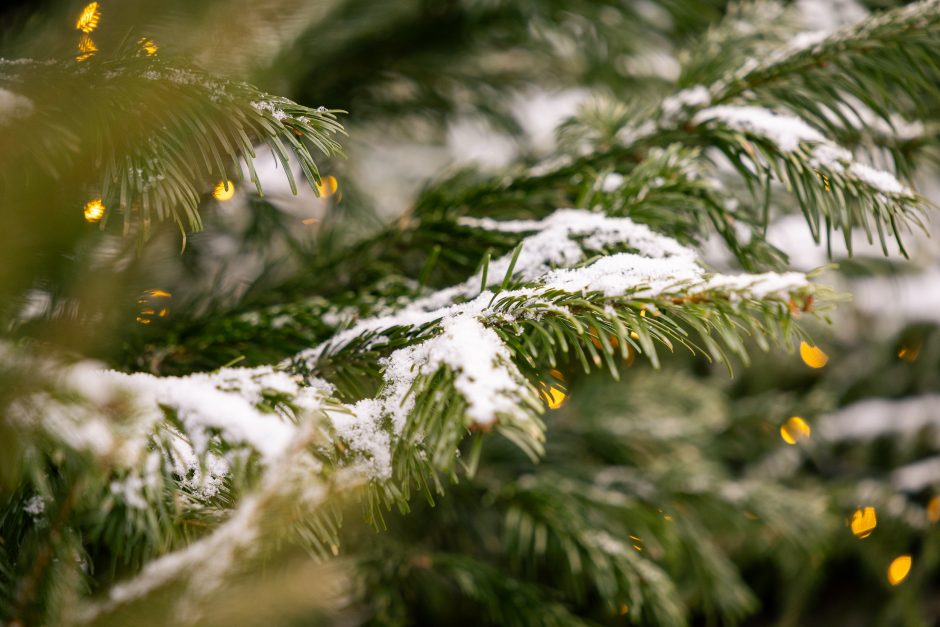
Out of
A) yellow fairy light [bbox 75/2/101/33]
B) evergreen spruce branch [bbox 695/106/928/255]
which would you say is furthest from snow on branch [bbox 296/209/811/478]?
yellow fairy light [bbox 75/2/101/33]

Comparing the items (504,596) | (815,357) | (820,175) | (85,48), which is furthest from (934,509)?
(85,48)

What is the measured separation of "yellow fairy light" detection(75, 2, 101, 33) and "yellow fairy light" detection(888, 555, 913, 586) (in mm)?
2333

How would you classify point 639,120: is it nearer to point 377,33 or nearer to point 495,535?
point 377,33

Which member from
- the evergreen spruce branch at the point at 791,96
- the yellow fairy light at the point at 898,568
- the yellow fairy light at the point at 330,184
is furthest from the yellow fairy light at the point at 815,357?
the yellow fairy light at the point at 330,184

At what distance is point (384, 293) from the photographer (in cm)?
75

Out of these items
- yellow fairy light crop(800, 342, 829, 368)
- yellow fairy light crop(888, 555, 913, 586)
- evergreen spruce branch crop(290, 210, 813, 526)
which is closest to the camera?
evergreen spruce branch crop(290, 210, 813, 526)

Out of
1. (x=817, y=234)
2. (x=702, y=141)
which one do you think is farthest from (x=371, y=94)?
(x=817, y=234)

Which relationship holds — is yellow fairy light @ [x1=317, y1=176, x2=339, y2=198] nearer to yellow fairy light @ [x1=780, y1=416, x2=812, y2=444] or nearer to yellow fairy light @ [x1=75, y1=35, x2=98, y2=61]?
yellow fairy light @ [x1=75, y1=35, x2=98, y2=61]

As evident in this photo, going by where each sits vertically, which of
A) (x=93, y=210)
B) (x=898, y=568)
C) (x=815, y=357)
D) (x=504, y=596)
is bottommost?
(x=898, y=568)

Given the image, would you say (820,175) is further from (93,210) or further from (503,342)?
(93,210)

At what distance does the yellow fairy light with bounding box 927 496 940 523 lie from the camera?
1762mm

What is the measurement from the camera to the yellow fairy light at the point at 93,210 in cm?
63

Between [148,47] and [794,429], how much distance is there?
77.2 inches

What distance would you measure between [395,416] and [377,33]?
48.7 inches
